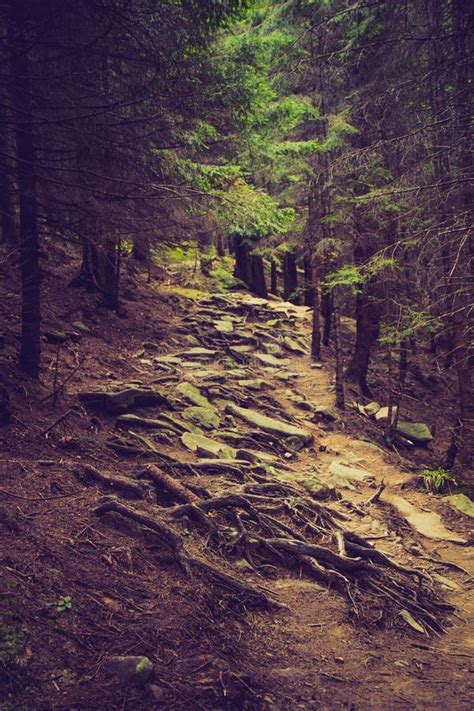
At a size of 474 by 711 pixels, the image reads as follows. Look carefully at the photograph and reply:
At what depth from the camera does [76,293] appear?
1617 centimetres

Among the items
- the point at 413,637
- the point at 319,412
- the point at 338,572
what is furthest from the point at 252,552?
the point at 319,412

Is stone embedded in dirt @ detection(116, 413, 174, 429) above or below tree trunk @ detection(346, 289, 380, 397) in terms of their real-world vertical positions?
below

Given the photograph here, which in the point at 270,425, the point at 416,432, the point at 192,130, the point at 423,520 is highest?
the point at 192,130

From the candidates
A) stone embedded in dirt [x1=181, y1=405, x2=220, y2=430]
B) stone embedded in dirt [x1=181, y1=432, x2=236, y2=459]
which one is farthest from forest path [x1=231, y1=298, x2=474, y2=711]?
stone embedded in dirt [x1=181, y1=405, x2=220, y2=430]

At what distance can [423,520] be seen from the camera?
29.6 feet

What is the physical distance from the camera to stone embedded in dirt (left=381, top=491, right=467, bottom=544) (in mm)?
8406

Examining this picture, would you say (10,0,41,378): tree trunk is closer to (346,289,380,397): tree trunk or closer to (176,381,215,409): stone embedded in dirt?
(176,381,215,409): stone embedded in dirt

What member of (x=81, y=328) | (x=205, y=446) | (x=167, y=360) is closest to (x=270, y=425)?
(x=205, y=446)

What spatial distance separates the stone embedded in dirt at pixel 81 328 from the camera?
557 inches

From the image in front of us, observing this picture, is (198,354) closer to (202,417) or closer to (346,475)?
(202,417)

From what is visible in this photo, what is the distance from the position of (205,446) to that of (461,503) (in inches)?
211

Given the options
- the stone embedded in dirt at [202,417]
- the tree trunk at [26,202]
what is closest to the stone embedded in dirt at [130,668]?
the tree trunk at [26,202]

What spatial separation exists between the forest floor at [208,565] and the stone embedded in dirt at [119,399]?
0.10 ft

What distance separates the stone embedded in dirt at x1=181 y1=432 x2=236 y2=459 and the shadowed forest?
0.34 ft
